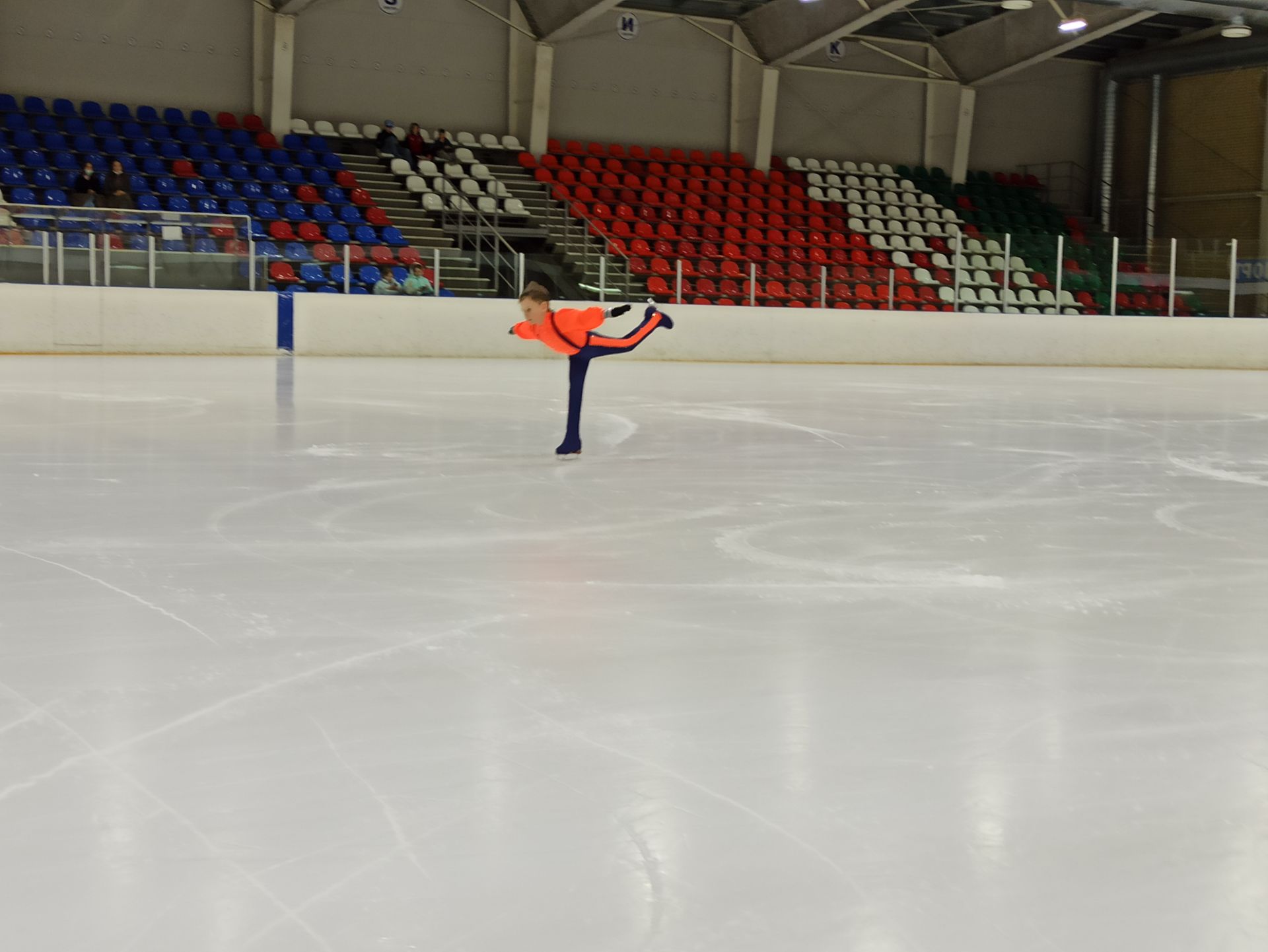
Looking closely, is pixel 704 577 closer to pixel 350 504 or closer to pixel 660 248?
pixel 350 504

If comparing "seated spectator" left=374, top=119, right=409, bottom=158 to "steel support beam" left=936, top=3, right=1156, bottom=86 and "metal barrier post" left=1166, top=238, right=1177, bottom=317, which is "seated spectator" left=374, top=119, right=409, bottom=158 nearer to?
"steel support beam" left=936, top=3, right=1156, bottom=86

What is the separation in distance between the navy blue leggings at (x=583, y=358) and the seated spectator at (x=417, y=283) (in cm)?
927

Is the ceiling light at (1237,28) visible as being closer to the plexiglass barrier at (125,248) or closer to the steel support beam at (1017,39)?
the steel support beam at (1017,39)

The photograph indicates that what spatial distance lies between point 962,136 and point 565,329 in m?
20.5

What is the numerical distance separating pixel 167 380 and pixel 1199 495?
305 inches

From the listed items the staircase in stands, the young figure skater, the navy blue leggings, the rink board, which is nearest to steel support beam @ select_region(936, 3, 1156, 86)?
the rink board

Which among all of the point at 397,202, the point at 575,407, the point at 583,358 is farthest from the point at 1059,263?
the point at 575,407

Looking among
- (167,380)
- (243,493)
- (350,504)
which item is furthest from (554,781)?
(167,380)

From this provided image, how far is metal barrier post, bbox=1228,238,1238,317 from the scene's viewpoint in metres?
17.4

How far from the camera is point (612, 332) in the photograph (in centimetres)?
1600

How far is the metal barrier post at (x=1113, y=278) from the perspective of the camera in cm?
1730

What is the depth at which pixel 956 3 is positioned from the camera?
22484mm

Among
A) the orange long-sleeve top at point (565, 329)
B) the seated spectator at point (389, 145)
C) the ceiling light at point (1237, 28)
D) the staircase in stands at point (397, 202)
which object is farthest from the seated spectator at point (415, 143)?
the orange long-sleeve top at point (565, 329)

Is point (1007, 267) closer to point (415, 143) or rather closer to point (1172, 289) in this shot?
point (1172, 289)
